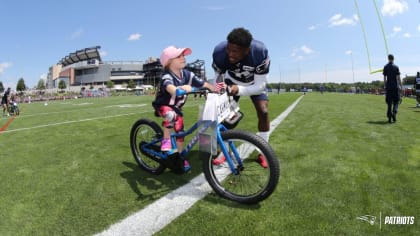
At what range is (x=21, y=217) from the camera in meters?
2.97

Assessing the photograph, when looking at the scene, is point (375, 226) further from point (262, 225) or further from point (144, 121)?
point (144, 121)

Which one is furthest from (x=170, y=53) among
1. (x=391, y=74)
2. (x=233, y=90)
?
(x=391, y=74)

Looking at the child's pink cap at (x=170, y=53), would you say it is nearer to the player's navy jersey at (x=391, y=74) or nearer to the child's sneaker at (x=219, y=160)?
the child's sneaker at (x=219, y=160)

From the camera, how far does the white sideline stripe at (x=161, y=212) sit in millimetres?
2701

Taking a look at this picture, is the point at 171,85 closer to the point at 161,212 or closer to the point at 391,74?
the point at 161,212

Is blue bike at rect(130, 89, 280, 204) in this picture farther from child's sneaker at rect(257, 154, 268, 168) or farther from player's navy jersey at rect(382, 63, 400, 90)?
player's navy jersey at rect(382, 63, 400, 90)

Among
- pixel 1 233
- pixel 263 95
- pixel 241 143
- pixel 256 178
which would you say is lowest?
pixel 1 233

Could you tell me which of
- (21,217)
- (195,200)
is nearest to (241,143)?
(195,200)

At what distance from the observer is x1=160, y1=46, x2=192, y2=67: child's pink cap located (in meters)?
3.81

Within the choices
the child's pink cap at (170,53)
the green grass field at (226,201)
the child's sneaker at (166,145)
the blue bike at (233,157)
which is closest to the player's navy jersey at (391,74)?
the green grass field at (226,201)

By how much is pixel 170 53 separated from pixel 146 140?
1490 millimetres

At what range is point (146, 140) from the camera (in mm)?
4508

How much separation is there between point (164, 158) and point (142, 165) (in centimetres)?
76

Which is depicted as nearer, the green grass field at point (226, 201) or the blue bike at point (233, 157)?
the green grass field at point (226, 201)
